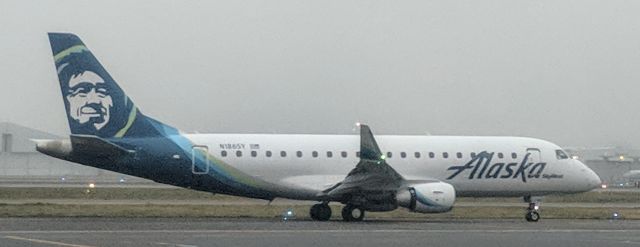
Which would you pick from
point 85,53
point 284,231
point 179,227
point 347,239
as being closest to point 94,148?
point 85,53

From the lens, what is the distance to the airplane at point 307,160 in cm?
3306

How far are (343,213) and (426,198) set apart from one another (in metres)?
2.80

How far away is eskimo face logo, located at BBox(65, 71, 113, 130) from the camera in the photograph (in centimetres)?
3300

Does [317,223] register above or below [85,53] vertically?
below

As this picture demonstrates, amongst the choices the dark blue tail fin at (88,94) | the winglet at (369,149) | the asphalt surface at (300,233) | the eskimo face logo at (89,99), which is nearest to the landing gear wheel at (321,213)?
the asphalt surface at (300,233)

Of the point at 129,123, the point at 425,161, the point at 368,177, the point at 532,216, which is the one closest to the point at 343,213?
the point at 368,177

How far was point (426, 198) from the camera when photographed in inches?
1335

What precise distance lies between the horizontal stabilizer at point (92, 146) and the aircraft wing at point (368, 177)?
686 centimetres

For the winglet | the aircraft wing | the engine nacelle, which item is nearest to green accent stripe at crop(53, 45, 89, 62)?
the aircraft wing

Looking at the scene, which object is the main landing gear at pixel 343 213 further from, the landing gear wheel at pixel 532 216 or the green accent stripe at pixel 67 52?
the green accent stripe at pixel 67 52

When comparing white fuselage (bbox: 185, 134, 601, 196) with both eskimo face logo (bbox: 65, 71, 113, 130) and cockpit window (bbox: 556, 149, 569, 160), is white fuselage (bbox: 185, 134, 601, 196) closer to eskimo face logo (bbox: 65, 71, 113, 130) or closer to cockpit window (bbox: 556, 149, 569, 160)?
cockpit window (bbox: 556, 149, 569, 160)

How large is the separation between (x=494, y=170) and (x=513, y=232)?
8736 mm

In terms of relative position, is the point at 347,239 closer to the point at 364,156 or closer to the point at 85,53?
the point at 364,156

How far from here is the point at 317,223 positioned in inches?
1302
